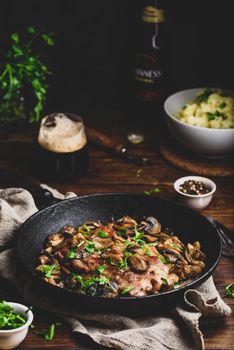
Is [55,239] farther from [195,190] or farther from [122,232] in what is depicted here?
[195,190]

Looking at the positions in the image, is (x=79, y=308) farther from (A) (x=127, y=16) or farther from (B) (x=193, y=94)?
(A) (x=127, y=16)

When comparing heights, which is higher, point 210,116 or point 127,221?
point 210,116

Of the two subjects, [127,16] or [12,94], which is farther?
[127,16]

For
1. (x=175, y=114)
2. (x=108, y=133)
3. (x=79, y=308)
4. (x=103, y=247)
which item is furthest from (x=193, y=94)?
(x=79, y=308)

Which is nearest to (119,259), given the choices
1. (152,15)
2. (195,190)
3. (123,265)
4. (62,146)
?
(123,265)

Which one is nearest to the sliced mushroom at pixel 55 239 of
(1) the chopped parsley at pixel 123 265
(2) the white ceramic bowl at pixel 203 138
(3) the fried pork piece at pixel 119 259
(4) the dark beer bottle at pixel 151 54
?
(3) the fried pork piece at pixel 119 259

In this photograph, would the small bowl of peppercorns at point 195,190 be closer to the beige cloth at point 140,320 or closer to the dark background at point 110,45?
the beige cloth at point 140,320
